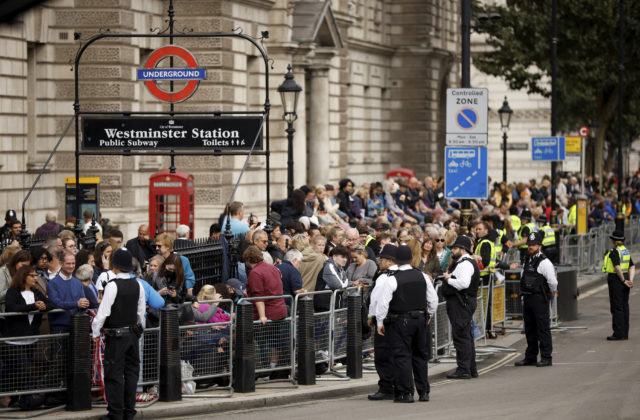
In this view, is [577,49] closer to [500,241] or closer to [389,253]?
[500,241]

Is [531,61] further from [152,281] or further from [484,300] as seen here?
[152,281]

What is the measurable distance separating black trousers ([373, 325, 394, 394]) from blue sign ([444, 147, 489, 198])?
4.72m

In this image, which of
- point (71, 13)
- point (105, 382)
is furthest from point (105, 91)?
point (105, 382)

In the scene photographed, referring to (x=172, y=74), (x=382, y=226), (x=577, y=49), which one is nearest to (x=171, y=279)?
(x=172, y=74)

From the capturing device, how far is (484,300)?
1798 centimetres

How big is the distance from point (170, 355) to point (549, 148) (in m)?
20.9

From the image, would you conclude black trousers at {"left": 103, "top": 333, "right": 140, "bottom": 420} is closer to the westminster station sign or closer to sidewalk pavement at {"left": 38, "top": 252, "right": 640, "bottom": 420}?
sidewalk pavement at {"left": 38, "top": 252, "right": 640, "bottom": 420}

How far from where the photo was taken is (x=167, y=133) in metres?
17.4

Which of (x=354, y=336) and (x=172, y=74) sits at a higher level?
(x=172, y=74)

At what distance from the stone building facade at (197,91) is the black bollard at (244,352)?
18.2 ft

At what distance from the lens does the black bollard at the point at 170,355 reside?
37.9ft

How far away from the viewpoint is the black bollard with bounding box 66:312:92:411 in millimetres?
10953

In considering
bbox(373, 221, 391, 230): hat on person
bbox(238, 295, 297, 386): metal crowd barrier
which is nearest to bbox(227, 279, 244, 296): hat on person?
bbox(238, 295, 297, 386): metal crowd barrier

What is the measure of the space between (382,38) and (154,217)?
28.4 m
